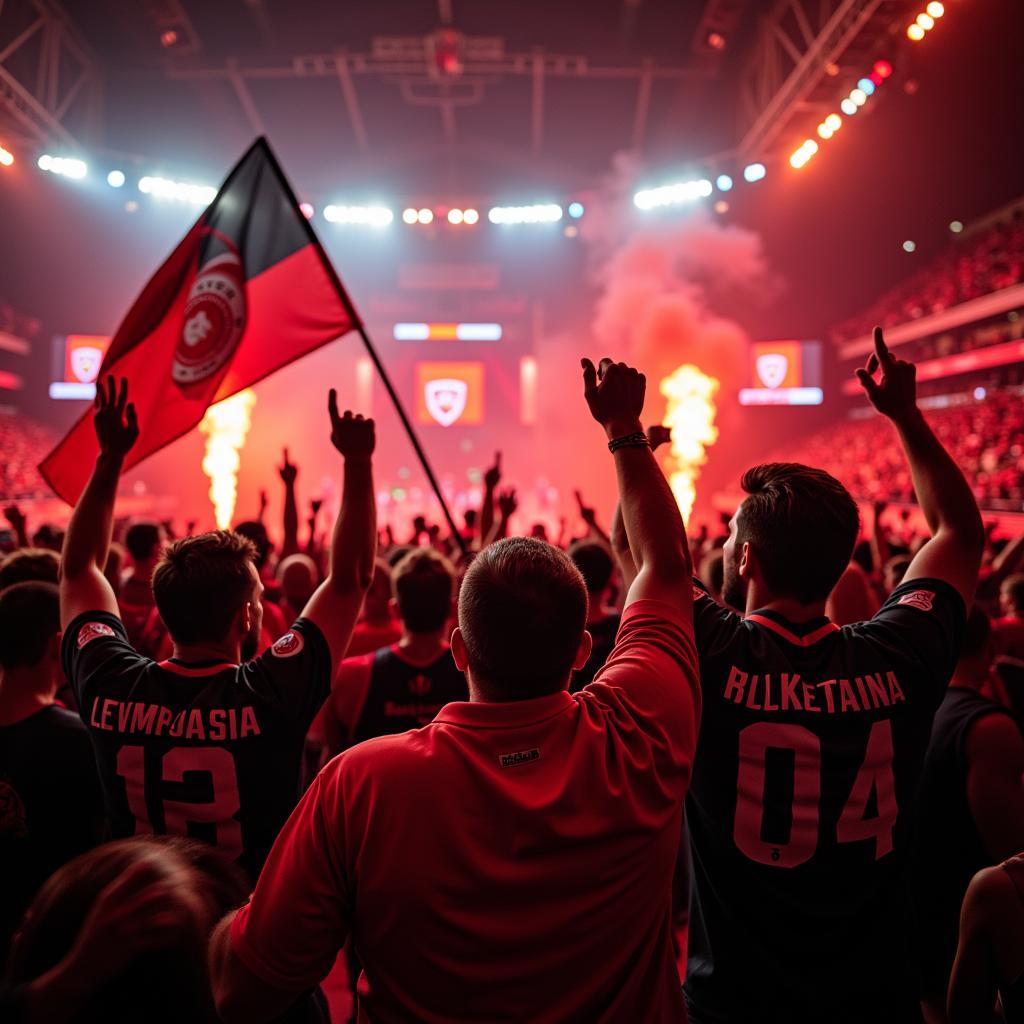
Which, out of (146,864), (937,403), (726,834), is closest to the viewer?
(146,864)

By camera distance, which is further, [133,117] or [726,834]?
[133,117]

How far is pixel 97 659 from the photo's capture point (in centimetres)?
204

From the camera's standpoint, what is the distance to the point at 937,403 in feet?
93.5

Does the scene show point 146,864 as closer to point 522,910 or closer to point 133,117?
point 522,910

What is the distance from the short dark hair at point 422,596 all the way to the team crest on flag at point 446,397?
21527 millimetres

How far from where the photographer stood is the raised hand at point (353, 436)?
2.65 meters

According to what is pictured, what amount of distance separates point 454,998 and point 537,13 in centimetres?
2243

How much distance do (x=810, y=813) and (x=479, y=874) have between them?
34.3 inches

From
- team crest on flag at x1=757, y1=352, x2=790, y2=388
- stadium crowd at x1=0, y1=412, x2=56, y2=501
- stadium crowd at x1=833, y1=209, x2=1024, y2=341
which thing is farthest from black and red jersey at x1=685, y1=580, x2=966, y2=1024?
team crest on flag at x1=757, y1=352, x2=790, y2=388

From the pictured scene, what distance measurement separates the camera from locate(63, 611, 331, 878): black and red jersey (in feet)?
6.46

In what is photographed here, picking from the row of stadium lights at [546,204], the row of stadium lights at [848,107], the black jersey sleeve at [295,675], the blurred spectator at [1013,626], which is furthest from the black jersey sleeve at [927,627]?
the row of stadium lights at [848,107]

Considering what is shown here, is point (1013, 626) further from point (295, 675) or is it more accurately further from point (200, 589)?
point (200, 589)

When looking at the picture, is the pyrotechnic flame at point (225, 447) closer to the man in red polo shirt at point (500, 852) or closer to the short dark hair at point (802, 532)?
the short dark hair at point (802, 532)

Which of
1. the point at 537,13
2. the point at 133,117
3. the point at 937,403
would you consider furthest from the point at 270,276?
the point at 937,403
